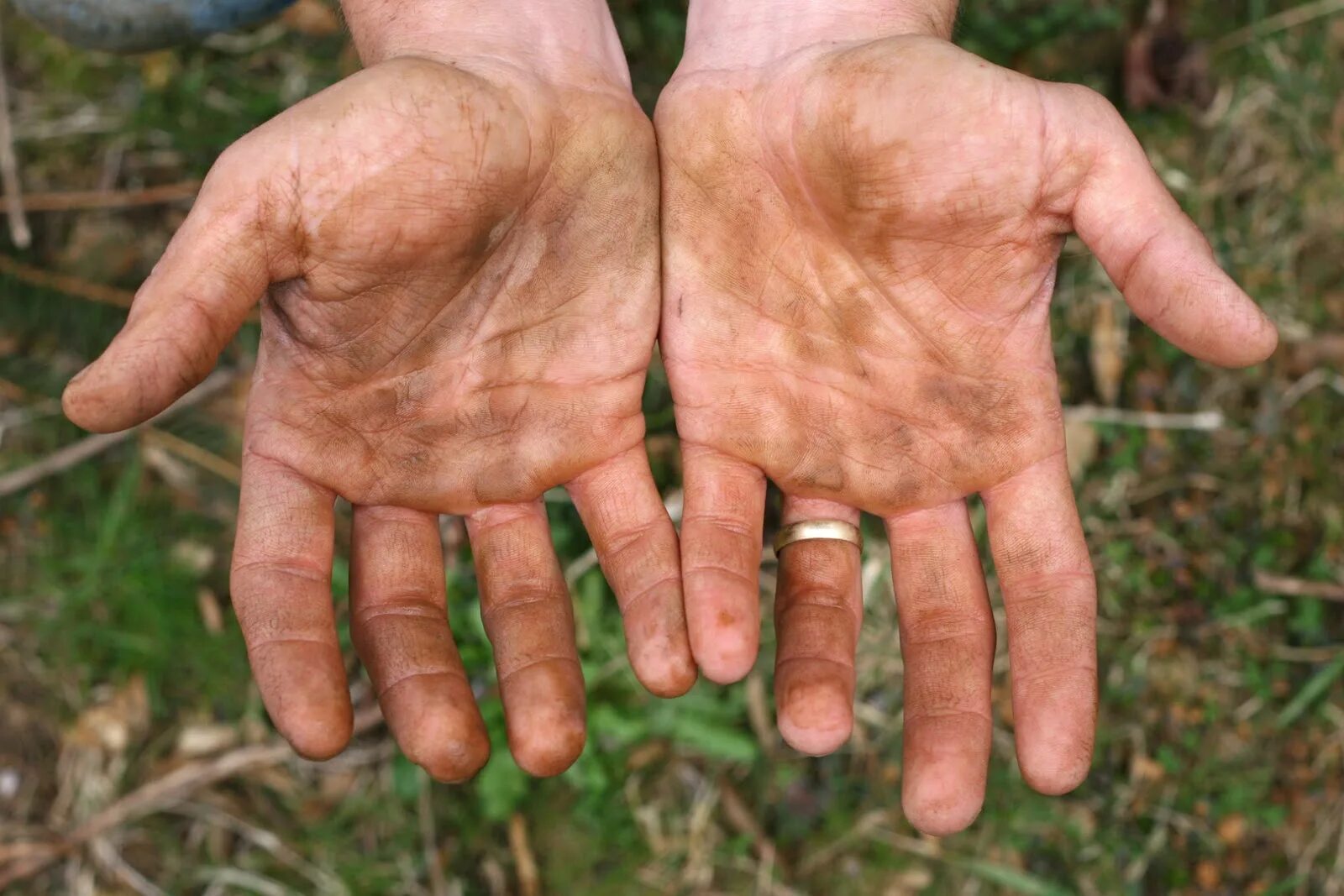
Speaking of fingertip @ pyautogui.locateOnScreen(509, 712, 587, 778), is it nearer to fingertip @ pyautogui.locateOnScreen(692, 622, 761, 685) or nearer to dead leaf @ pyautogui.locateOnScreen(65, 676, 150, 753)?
fingertip @ pyautogui.locateOnScreen(692, 622, 761, 685)

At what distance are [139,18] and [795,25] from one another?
1583 millimetres

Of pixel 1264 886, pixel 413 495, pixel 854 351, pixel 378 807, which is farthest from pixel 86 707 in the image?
pixel 1264 886

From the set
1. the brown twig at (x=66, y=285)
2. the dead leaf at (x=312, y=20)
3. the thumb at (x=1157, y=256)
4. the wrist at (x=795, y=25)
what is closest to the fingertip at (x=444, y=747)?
the thumb at (x=1157, y=256)

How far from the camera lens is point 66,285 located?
130 inches

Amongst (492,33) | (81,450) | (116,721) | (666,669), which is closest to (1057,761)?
(666,669)

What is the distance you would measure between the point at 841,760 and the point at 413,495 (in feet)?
5.07

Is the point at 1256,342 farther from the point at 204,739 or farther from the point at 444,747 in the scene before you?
the point at 204,739

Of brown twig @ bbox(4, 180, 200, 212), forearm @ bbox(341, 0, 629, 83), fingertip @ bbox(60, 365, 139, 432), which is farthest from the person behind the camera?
brown twig @ bbox(4, 180, 200, 212)

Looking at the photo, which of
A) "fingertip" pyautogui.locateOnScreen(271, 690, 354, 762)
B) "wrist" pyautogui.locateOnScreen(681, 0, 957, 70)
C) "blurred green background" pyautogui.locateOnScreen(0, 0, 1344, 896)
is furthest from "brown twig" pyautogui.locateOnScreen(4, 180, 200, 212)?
"fingertip" pyautogui.locateOnScreen(271, 690, 354, 762)

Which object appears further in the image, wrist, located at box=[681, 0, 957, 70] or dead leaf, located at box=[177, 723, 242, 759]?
dead leaf, located at box=[177, 723, 242, 759]

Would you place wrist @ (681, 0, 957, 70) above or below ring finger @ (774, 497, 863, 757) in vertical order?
above

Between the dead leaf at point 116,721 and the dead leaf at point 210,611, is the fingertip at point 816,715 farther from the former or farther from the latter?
the dead leaf at point 116,721

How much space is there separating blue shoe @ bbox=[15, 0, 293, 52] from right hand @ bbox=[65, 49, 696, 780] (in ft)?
2.40

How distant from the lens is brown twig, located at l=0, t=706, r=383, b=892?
3100 millimetres
